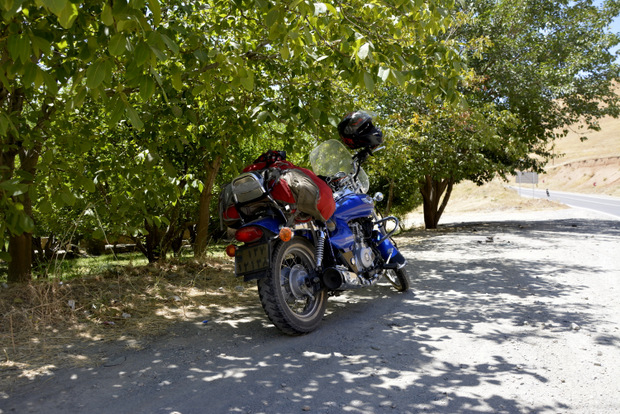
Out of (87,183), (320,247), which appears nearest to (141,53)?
(87,183)

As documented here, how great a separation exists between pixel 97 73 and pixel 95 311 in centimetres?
310

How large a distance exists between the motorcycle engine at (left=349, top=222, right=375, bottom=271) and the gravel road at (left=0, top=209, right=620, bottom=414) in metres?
0.44

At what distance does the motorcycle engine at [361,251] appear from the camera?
5.18 metres

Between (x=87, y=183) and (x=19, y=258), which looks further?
(x=19, y=258)

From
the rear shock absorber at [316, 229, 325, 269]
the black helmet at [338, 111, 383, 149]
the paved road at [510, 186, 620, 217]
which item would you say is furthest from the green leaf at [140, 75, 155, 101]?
the paved road at [510, 186, 620, 217]

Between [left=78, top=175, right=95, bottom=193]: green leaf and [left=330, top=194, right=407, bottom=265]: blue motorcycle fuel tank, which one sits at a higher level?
[left=78, top=175, right=95, bottom=193]: green leaf

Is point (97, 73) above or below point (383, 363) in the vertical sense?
above

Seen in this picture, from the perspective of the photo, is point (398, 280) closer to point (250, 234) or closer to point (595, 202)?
point (250, 234)

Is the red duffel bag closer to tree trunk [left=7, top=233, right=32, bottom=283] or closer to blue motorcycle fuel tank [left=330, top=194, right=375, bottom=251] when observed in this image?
blue motorcycle fuel tank [left=330, top=194, right=375, bottom=251]

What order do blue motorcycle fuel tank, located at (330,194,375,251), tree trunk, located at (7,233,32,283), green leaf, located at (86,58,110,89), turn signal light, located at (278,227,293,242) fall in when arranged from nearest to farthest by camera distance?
green leaf, located at (86,58,110,89) → turn signal light, located at (278,227,293,242) → blue motorcycle fuel tank, located at (330,194,375,251) → tree trunk, located at (7,233,32,283)

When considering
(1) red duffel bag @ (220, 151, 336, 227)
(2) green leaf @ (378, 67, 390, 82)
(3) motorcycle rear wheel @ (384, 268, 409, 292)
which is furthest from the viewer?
(3) motorcycle rear wheel @ (384, 268, 409, 292)

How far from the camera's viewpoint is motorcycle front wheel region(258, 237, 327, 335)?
4086mm

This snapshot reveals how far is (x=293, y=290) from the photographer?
439 cm

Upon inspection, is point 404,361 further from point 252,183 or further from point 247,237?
point 252,183
